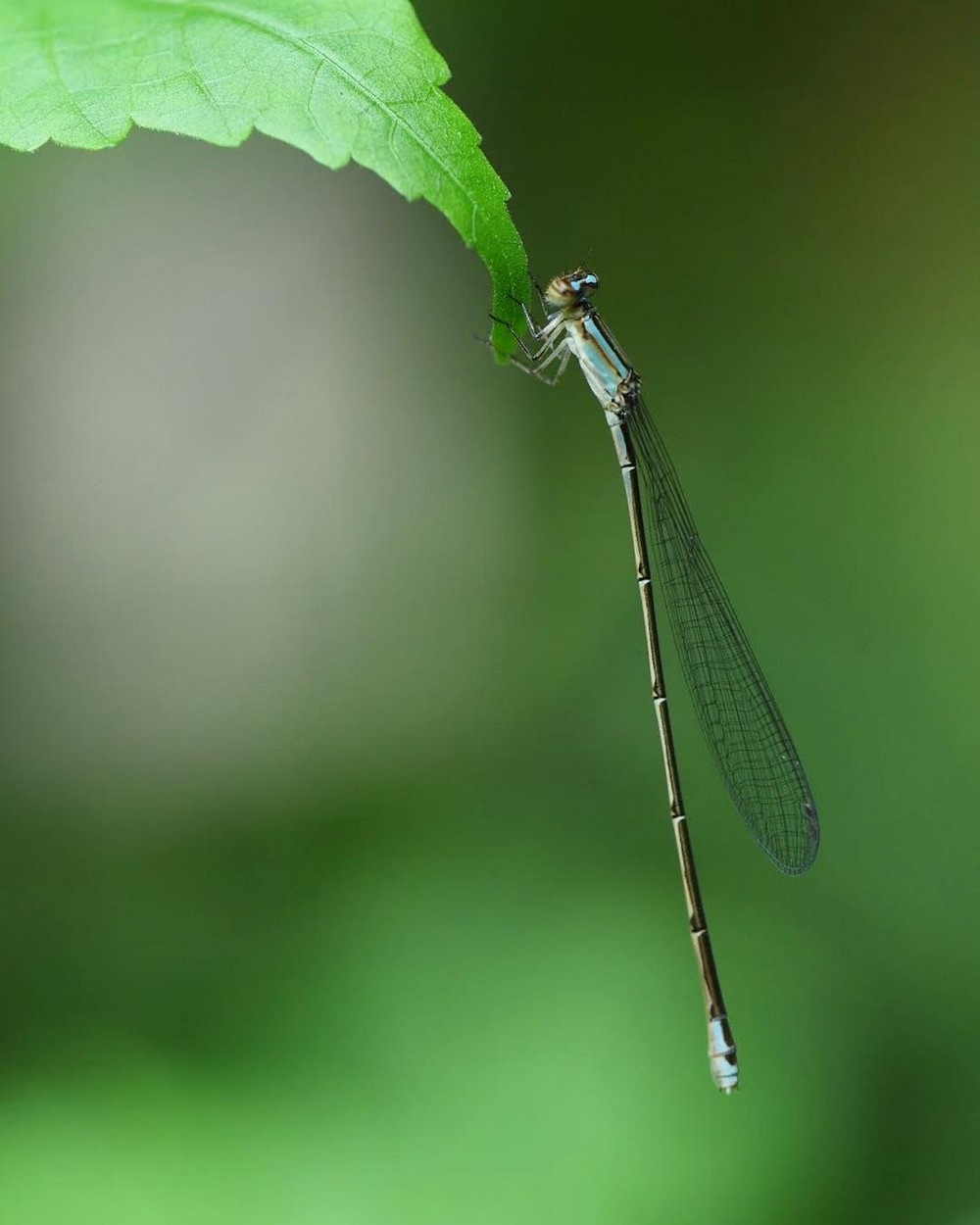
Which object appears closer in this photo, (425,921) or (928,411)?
(425,921)

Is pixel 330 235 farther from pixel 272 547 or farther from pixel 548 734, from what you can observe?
pixel 548 734

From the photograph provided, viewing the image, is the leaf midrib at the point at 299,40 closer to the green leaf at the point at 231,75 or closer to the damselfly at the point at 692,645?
the green leaf at the point at 231,75

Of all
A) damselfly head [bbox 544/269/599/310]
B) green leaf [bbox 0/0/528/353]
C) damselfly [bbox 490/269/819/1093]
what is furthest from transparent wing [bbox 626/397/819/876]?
green leaf [bbox 0/0/528/353]

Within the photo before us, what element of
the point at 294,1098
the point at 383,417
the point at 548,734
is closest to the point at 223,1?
the point at 294,1098

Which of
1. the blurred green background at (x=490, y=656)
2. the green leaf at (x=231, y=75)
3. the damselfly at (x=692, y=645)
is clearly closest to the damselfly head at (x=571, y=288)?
the damselfly at (x=692, y=645)

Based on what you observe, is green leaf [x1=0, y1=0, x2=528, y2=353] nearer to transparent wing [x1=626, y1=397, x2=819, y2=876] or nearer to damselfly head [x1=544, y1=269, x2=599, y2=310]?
damselfly head [x1=544, y1=269, x2=599, y2=310]

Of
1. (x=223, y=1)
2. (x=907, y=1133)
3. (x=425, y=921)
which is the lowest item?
(x=907, y=1133)

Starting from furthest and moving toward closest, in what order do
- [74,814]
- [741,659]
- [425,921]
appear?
[74,814] < [425,921] < [741,659]

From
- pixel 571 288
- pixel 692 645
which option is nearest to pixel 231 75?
pixel 571 288
